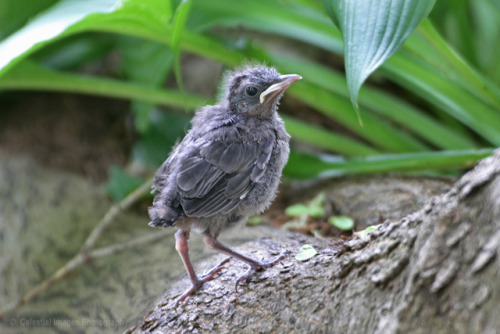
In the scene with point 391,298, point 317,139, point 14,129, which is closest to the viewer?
point 391,298

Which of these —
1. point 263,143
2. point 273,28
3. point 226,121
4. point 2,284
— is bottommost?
point 2,284

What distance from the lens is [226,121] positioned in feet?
5.89

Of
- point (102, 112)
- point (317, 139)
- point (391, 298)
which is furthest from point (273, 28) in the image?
point (391, 298)

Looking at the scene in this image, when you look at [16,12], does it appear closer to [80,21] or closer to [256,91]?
[80,21]

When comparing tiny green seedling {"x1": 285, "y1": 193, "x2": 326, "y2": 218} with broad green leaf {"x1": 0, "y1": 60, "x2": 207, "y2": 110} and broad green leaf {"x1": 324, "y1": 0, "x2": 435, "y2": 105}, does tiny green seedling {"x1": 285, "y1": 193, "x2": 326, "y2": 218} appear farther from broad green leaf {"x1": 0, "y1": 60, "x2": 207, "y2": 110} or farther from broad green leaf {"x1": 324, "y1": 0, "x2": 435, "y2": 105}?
broad green leaf {"x1": 324, "y1": 0, "x2": 435, "y2": 105}

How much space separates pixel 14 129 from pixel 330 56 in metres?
2.25

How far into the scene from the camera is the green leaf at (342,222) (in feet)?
7.28

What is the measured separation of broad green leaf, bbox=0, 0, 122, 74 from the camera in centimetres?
180

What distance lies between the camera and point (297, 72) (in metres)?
2.85

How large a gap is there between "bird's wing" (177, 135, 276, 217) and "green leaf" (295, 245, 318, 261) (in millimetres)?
266

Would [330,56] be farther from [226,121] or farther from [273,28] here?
[226,121]

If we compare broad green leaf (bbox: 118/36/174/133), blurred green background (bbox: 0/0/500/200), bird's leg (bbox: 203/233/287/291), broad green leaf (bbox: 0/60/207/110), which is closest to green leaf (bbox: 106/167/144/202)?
blurred green background (bbox: 0/0/500/200)

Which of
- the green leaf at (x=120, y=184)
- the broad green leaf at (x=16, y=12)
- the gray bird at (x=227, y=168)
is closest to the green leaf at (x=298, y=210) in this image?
the gray bird at (x=227, y=168)

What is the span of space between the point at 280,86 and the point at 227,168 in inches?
13.4
